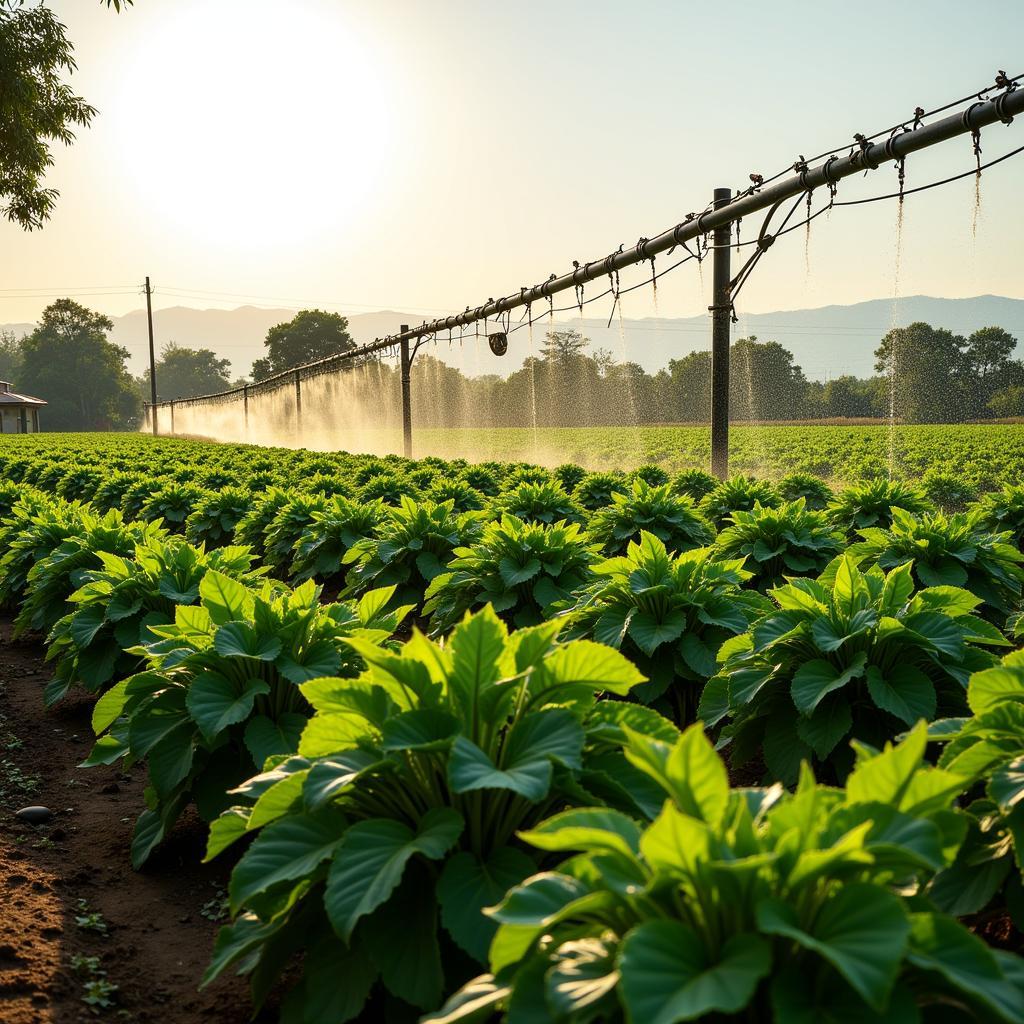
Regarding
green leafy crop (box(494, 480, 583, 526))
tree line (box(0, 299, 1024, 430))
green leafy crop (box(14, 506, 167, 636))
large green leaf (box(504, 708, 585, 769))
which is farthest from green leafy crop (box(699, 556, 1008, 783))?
tree line (box(0, 299, 1024, 430))

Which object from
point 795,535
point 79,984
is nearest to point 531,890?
point 79,984

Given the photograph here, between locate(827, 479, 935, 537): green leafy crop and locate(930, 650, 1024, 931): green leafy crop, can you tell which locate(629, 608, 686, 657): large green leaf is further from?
locate(827, 479, 935, 537): green leafy crop

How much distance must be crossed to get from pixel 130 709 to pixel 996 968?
3104 millimetres

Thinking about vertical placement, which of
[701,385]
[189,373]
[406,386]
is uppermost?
[189,373]

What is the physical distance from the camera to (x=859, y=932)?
1.36 metres

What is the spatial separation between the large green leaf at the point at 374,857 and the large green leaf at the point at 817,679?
→ 1.51 meters

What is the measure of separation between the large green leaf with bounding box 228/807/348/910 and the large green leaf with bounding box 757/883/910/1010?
106 cm

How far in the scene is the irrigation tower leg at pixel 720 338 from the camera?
12.0 metres

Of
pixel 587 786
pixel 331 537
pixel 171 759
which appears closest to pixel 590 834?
pixel 587 786

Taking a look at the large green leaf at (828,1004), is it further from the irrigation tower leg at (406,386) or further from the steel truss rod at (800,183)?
the irrigation tower leg at (406,386)

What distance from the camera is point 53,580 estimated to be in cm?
646

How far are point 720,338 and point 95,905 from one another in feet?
35.8

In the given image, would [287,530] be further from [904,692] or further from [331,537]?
[904,692]

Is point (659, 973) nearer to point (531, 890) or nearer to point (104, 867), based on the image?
point (531, 890)
